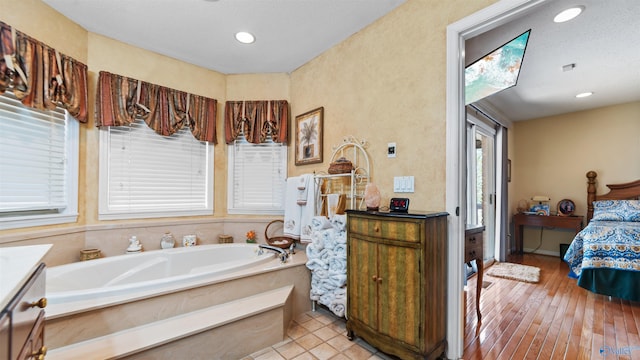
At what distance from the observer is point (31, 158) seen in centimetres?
204

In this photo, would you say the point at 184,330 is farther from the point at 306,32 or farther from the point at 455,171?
the point at 306,32

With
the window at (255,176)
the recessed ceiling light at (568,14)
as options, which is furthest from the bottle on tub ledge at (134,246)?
the recessed ceiling light at (568,14)

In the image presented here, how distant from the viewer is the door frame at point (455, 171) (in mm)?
1669

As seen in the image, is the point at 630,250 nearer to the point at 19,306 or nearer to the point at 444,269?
the point at 444,269

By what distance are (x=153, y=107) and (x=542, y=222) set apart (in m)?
5.71

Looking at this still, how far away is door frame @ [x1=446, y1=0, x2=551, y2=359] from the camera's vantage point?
65.7 inches

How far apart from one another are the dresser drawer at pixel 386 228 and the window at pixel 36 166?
2455 millimetres

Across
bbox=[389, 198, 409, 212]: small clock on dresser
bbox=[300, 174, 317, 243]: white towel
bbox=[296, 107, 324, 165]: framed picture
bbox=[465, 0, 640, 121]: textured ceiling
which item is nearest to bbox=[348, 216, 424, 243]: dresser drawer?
bbox=[389, 198, 409, 212]: small clock on dresser

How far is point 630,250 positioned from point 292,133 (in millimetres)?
3625

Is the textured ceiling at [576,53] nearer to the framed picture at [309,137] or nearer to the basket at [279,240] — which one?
the framed picture at [309,137]

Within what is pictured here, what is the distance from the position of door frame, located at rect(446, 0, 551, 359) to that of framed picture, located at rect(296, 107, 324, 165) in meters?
1.36

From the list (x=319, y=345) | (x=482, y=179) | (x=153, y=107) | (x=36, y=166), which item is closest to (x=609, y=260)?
(x=482, y=179)

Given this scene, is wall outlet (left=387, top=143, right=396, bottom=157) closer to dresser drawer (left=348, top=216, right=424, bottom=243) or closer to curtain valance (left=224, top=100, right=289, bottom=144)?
dresser drawer (left=348, top=216, right=424, bottom=243)

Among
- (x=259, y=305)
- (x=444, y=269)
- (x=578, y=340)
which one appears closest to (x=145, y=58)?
(x=259, y=305)
